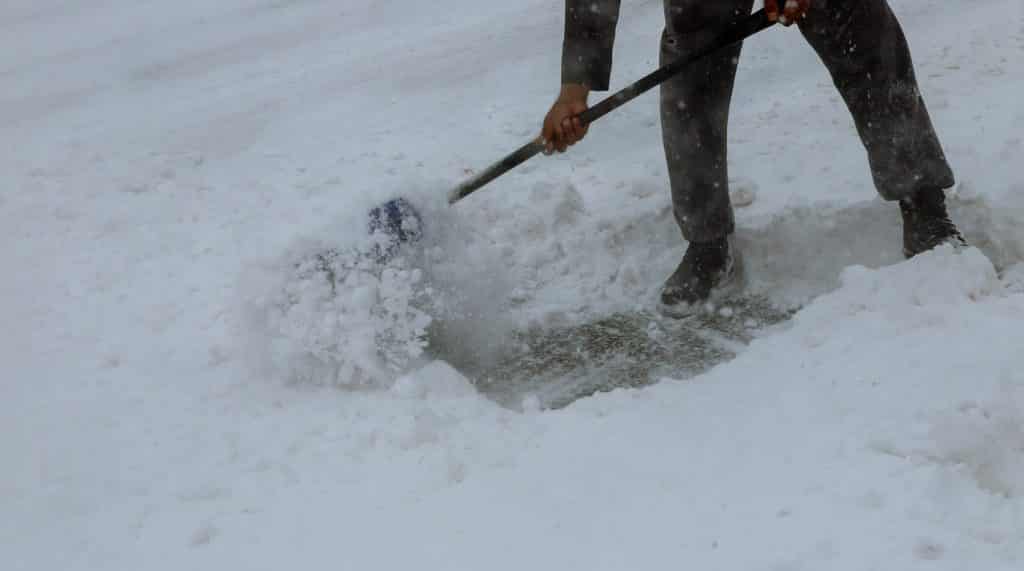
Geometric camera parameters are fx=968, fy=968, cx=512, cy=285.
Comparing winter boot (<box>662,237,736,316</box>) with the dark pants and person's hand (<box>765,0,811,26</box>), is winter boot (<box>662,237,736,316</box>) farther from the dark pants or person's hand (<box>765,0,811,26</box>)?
person's hand (<box>765,0,811,26</box>)

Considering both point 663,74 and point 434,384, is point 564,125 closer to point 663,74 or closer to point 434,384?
point 663,74

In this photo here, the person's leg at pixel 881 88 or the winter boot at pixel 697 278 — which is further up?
the person's leg at pixel 881 88

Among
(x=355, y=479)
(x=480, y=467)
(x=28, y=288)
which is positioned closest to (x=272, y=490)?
(x=355, y=479)

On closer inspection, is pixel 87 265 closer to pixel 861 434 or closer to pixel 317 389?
pixel 317 389

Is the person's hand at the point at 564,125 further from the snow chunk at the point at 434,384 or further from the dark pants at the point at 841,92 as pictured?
the snow chunk at the point at 434,384

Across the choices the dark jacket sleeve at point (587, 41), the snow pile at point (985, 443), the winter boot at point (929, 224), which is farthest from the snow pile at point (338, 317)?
the winter boot at point (929, 224)

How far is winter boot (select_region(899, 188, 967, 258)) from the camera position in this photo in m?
3.04

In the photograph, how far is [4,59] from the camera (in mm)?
7344

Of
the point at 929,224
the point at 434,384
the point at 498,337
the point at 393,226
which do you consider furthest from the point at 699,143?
the point at 434,384

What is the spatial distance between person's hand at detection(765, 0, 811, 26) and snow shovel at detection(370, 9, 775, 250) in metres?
0.03

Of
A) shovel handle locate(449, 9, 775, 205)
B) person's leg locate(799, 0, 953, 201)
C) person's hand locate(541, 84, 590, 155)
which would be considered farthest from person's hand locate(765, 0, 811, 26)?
person's hand locate(541, 84, 590, 155)

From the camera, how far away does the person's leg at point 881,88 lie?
2.89 meters

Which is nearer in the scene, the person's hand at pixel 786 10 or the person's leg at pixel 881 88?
the person's hand at pixel 786 10

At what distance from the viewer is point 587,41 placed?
2.98 m
